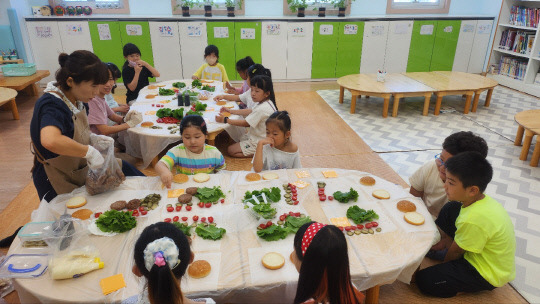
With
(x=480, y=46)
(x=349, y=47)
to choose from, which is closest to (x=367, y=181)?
(x=349, y=47)

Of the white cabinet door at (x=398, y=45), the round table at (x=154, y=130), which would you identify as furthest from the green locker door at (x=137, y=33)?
the white cabinet door at (x=398, y=45)

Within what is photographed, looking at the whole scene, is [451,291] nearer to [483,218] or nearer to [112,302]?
[483,218]

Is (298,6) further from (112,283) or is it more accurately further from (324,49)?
(112,283)

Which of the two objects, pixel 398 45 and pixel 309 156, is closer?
pixel 309 156

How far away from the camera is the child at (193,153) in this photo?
2.50 meters

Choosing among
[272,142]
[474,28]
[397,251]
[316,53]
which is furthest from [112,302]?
[474,28]

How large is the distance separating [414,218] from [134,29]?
19.7 feet

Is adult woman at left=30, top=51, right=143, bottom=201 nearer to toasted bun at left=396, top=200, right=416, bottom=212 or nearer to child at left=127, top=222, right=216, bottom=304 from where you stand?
child at left=127, top=222, right=216, bottom=304

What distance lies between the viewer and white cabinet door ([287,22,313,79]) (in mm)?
6758

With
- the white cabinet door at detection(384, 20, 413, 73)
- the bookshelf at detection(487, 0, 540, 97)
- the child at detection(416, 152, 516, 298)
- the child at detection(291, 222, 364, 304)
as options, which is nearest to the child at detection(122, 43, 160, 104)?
the child at detection(416, 152, 516, 298)

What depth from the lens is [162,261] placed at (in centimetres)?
113

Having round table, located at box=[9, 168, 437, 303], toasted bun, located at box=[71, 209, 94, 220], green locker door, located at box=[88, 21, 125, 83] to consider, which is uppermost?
green locker door, located at box=[88, 21, 125, 83]

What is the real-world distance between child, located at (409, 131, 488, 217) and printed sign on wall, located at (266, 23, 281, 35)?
4924mm

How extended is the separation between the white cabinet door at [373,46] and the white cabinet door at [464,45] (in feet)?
5.16
